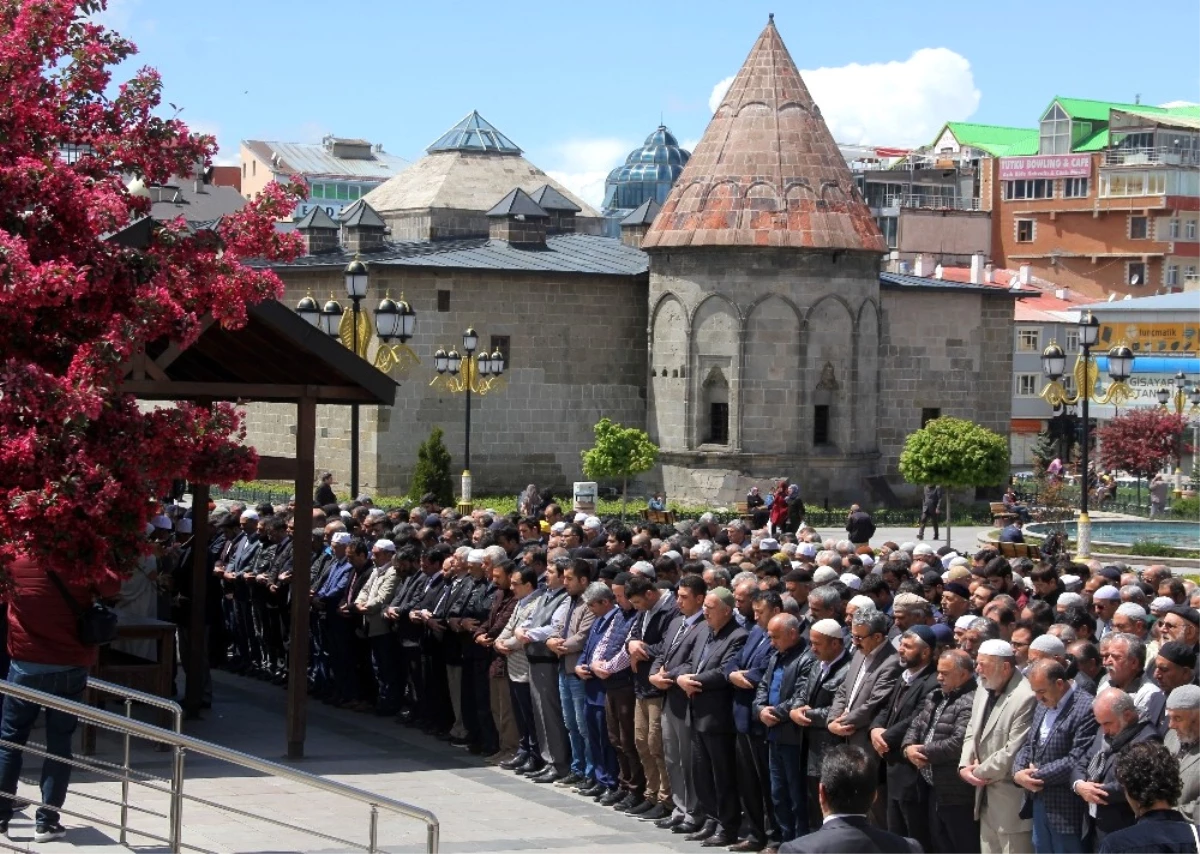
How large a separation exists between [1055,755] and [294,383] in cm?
649

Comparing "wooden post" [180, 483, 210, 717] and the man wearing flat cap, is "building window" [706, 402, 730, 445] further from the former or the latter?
the man wearing flat cap

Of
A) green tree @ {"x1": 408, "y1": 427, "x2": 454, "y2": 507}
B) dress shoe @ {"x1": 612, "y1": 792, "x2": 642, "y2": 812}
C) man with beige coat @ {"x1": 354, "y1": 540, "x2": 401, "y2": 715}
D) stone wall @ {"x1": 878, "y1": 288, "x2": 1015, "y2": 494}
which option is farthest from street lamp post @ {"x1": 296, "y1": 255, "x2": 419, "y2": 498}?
stone wall @ {"x1": 878, "y1": 288, "x2": 1015, "y2": 494}

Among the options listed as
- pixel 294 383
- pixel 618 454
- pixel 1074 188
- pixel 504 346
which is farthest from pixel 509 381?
pixel 1074 188

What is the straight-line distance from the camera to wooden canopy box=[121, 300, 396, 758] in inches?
512

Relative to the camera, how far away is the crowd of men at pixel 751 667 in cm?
945

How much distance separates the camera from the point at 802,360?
40.2m

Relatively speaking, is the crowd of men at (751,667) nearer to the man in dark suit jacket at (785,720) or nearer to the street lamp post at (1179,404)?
the man in dark suit jacket at (785,720)

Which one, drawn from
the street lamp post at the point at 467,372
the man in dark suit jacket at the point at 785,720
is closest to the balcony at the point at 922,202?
the street lamp post at the point at 467,372

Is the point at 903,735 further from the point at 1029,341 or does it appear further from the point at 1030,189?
the point at 1030,189

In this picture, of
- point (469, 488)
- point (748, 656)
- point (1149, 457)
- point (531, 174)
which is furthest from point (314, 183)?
point (748, 656)

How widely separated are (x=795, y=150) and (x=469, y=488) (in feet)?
31.5

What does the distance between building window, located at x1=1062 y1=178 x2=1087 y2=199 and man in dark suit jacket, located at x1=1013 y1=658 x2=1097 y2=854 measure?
78.8 m

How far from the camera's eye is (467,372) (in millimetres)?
35844

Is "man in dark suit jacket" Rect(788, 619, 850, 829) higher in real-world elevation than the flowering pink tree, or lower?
lower
